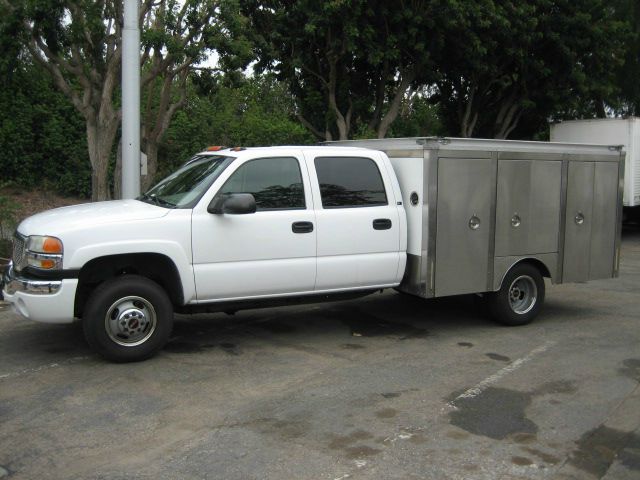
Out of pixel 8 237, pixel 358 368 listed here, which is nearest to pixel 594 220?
pixel 358 368

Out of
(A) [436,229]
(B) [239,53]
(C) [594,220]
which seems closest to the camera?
(A) [436,229]

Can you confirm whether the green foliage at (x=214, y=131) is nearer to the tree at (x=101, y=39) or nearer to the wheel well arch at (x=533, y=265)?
the tree at (x=101, y=39)

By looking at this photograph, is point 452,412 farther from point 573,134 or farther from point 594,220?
point 573,134

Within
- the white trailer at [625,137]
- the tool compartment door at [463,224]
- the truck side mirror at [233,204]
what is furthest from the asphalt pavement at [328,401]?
the white trailer at [625,137]

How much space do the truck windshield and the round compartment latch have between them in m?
2.63

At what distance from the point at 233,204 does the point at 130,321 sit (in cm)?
137

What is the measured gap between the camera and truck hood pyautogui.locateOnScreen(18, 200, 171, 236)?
19.7ft

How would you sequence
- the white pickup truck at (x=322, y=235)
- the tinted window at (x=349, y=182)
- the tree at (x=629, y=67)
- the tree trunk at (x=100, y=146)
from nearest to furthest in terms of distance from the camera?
the white pickup truck at (x=322, y=235) → the tinted window at (x=349, y=182) → the tree trunk at (x=100, y=146) → the tree at (x=629, y=67)

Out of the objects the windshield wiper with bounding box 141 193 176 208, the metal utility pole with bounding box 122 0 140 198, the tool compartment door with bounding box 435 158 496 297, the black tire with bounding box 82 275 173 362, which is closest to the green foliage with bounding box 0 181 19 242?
the metal utility pole with bounding box 122 0 140 198

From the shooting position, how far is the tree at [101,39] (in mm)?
11930

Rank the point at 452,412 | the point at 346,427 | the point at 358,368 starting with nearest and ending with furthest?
the point at 346,427 → the point at 452,412 → the point at 358,368

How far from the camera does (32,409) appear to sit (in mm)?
5258

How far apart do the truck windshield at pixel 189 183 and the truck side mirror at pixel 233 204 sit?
0.19 metres

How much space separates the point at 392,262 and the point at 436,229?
0.56 m
